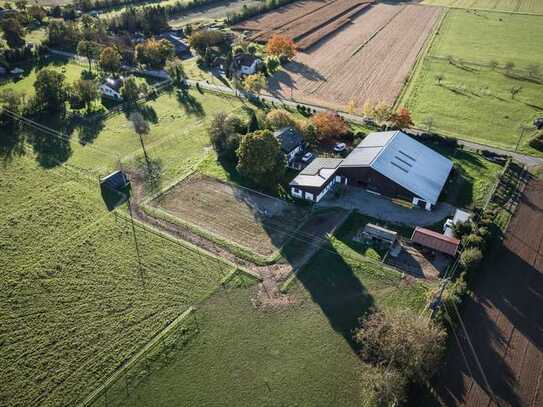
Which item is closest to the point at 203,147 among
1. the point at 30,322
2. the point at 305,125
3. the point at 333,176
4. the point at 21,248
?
the point at 305,125

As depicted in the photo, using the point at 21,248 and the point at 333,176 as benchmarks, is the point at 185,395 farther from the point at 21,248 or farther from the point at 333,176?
the point at 333,176

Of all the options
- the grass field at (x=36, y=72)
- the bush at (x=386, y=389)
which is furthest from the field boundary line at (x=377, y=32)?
the bush at (x=386, y=389)

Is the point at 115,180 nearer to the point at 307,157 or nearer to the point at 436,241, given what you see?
the point at 307,157

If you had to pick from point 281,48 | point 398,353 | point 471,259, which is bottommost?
point 398,353

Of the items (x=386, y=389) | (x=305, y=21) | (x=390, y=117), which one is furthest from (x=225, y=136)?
(x=305, y=21)

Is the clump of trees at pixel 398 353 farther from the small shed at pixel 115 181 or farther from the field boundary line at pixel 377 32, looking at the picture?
the field boundary line at pixel 377 32

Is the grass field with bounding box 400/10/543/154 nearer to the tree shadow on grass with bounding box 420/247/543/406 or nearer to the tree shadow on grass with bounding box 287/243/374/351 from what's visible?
the tree shadow on grass with bounding box 420/247/543/406
